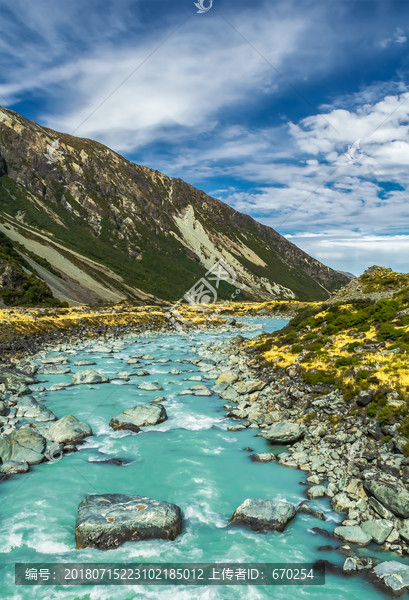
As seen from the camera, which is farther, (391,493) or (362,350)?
(362,350)

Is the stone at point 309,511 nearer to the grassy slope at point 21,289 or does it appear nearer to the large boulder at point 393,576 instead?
the large boulder at point 393,576

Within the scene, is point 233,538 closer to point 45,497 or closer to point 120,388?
point 45,497

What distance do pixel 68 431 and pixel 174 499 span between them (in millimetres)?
7909

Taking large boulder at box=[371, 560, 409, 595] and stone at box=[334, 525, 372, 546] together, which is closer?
large boulder at box=[371, 560, 409, 595]

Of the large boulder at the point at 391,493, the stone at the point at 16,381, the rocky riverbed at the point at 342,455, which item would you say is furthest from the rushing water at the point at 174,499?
the stone at the point at 16,381

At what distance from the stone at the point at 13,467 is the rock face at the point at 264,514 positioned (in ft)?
31.1

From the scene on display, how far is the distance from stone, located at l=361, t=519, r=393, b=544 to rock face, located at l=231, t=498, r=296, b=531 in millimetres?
2521

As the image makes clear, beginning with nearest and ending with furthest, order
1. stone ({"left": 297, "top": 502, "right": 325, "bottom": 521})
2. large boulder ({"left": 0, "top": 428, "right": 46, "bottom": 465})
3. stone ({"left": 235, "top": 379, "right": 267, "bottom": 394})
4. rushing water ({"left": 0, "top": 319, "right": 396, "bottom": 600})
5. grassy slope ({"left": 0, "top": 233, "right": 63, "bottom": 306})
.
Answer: rushing water ({"left": 0, "top": 319, "right": 396, "bottom": 600}) < stone ({"left": 297, "top": 502, "right": 325, "bottom": 521}) < large boulder ({"left": 0, "top": 428, "right": 46, "bottom": 465}) < stone ({"left": 235, "top": 379, "right": 267, "bottom": 394}) < grassy slope ({"left": 0, "top": 233, "right": 63, "bottom": 306})

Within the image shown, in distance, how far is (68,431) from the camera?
768 inches

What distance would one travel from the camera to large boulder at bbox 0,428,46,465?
16.8m

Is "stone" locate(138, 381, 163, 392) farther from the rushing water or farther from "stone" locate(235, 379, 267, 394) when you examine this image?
"stone" locate(235, 379, 267, 394)

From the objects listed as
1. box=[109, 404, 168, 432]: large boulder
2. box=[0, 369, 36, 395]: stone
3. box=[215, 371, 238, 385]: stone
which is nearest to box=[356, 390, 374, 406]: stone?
box=[109, 404, 168, 432]: large boulder

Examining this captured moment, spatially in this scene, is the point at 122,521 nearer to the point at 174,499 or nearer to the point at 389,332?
the point at 174,499

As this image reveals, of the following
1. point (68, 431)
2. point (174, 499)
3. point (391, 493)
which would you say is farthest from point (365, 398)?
point (68, 431)
